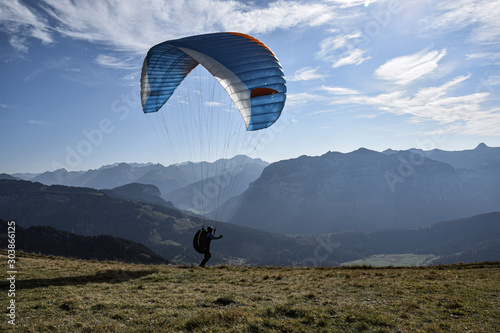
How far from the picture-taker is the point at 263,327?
770 cm

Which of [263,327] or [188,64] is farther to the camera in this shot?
[188,64]

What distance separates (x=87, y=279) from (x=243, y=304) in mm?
9488

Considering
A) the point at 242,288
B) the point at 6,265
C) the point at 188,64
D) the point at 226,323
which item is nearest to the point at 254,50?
the point at 188,64

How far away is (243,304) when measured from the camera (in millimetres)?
10344

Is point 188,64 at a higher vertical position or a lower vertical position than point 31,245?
higher

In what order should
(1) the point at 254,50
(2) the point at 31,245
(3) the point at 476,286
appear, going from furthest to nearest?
(2) the point at 31,245 → (1) the point at 254,50 → (3) the point at 476,286

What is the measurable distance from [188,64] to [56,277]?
1827 cm

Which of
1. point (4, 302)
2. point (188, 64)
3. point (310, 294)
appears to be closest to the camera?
point (4, 302)

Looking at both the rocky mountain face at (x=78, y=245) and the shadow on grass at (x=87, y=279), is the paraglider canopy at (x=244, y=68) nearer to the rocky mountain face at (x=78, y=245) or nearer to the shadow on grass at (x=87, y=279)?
the shadow on grass at (x=87, y=279)

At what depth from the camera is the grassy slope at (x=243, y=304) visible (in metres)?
8.00

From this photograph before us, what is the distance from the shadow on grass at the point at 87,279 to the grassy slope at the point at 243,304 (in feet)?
0.14

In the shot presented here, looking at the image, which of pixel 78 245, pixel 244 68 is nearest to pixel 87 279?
pixel 244 68

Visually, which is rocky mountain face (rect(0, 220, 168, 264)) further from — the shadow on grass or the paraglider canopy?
the paraglider canopy

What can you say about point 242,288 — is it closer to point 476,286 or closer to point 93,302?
point 93,302
